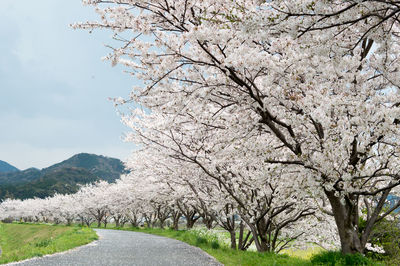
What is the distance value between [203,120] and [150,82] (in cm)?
265

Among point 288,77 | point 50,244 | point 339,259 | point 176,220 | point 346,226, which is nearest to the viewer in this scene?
point 288,77

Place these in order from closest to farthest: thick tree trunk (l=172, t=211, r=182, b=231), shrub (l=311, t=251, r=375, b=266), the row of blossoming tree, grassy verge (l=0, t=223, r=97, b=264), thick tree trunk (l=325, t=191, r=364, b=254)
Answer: the row of blossoming tree
shrub (l=311, t=251, r=375, b=266)
thick tree trunk (l=325, t=191, r=364, b=254)
grassy verge (l=0, t=223, r=97, b=264)
thick tree trunk (l=172, t=211, r=182, b=231)

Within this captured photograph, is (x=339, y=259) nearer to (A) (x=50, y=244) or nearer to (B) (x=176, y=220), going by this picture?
(A) (x=50, y=244)

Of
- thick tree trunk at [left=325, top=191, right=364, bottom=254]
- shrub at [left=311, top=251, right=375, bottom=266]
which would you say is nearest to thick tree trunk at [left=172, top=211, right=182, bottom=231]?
→ shrub at [left=311, top=251, right=375, bottom=266]

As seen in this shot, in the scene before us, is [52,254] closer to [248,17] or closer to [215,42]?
[215,42]

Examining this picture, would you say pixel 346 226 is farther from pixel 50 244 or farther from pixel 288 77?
pixel 50 244

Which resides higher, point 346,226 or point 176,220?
point 346,226

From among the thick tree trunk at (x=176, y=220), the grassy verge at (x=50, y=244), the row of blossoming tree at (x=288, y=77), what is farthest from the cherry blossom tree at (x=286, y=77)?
the thick tree trunk at (x=176, y=220)

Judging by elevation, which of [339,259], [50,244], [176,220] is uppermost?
[339,259]

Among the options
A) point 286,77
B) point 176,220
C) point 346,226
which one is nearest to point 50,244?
point 346,226

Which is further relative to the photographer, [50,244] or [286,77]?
[50,244]

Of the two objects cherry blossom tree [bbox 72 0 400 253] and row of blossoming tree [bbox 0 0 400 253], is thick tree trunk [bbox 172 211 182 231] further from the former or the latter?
cherry blossom tree [bbox 72 0 400 253]

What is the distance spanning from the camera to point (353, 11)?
4098mm

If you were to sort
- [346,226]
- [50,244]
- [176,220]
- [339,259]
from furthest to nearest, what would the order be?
[176,220] → [50,244] → [346,226] → [339,259]
